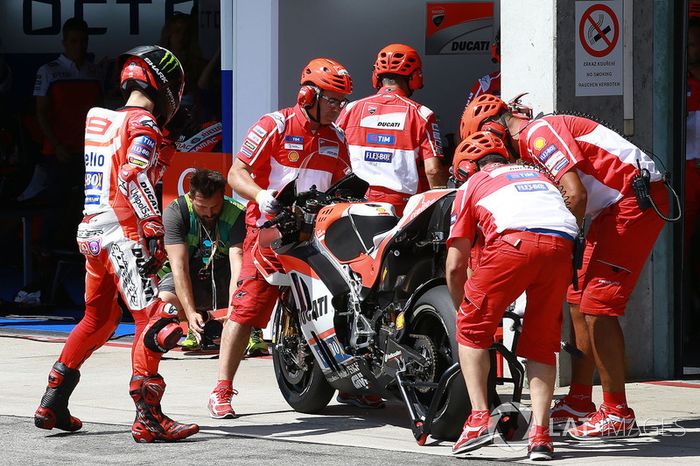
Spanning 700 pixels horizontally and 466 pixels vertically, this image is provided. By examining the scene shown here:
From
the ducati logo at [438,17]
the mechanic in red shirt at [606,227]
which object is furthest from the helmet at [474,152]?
the ducati logo at [438,17]

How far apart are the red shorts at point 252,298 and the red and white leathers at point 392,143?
145 cm

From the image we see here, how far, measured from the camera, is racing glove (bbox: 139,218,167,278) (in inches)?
294

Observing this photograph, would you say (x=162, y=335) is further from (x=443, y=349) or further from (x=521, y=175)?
(x=521, y=175)

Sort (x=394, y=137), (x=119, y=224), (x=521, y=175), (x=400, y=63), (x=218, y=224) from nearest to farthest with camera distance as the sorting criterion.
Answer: (x=521, y=175)
(x=119, y=224)
(x=394, y=137)
(x=400, y=63)
(x=218, y=224)

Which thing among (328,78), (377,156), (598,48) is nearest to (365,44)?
(377,156)

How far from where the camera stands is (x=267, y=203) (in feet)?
26.3

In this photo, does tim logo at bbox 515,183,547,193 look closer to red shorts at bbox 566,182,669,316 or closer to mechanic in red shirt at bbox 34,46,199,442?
red shorts at bbox 566,182,669,316

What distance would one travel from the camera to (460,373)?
7.04 metres

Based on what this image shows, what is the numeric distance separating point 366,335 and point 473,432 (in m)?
Answer: 1.03

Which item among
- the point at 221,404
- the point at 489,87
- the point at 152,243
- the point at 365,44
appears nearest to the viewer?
the point at 152,243

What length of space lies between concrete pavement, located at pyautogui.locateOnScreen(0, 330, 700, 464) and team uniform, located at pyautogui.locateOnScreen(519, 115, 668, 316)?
755 mm

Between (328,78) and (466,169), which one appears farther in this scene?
(328,78)

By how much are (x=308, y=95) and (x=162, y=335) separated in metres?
1.76

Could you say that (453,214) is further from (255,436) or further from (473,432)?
(255,436)
